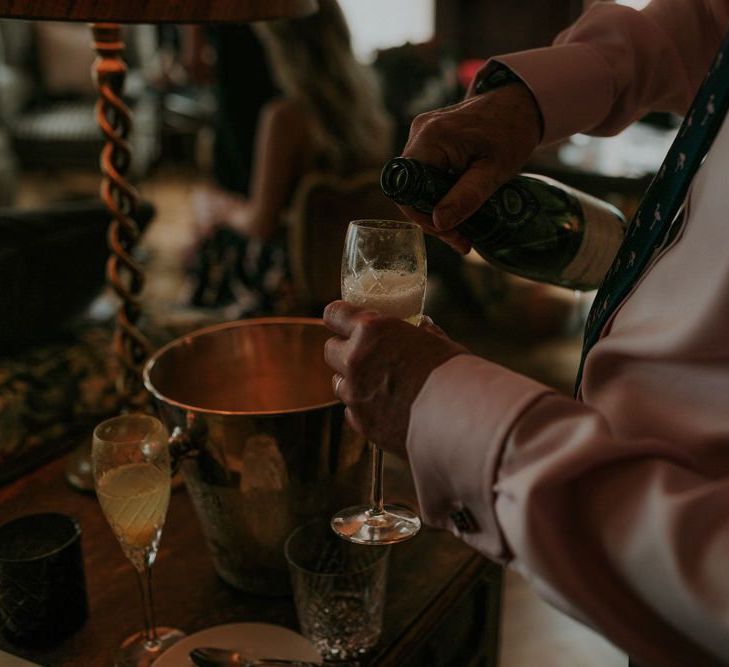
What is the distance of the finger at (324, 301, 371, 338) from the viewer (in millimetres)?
708

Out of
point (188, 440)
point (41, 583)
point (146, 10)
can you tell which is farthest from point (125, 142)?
point (41, 583)

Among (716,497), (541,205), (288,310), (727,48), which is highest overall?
(727,48)

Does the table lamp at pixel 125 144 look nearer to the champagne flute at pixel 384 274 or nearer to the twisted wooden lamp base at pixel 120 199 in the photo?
the twisted wooden lamp base at pixel 120 199

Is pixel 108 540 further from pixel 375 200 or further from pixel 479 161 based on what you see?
pixel 375 200

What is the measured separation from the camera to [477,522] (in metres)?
0.63

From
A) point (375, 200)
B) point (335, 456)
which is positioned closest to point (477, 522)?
point (335, 456)

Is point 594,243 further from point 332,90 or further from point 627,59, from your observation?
point 332,90

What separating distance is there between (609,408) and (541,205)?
347 mm

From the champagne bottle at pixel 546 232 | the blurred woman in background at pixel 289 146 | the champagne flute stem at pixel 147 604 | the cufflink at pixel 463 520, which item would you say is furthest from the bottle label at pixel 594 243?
the blurred woman in background at pixel 289 146

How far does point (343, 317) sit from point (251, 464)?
24 cm

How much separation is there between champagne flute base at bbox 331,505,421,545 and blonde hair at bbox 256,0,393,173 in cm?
183

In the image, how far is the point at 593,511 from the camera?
58cm

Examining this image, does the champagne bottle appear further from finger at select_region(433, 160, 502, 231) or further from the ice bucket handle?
the ice bucket handle

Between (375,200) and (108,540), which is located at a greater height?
(375,200)
